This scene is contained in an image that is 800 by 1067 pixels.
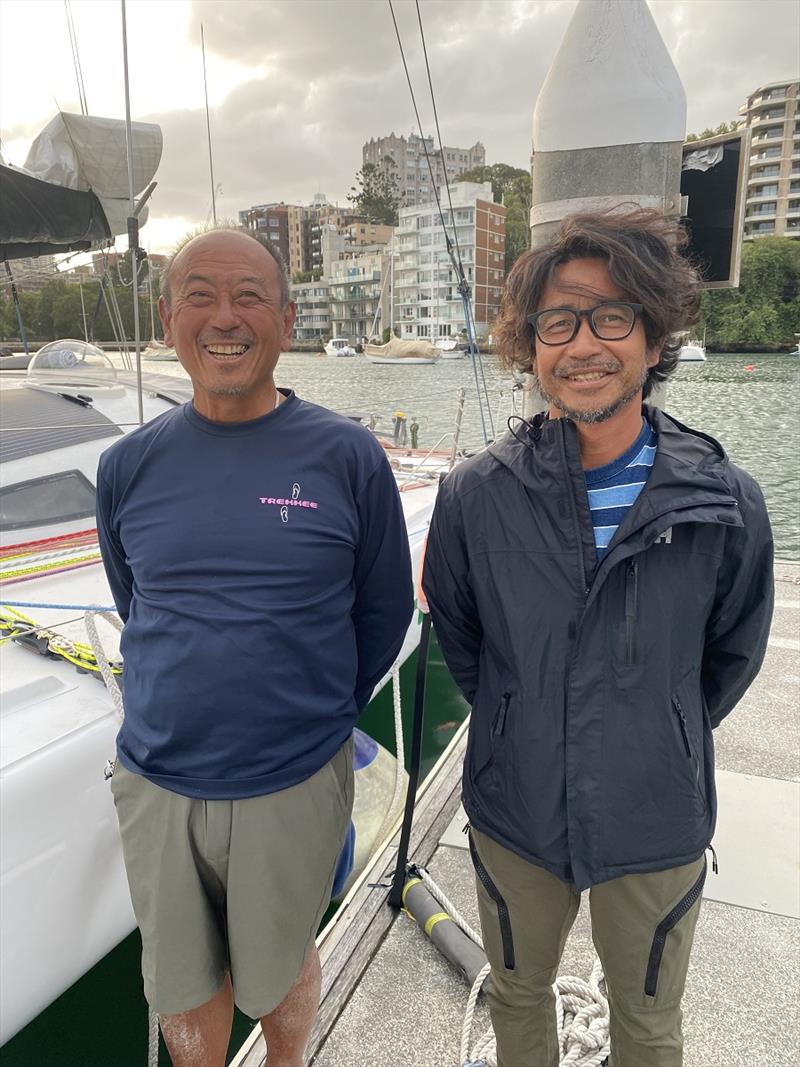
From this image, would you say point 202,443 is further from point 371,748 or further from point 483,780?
point 371,748

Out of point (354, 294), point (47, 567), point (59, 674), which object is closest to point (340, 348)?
point (354, 294)

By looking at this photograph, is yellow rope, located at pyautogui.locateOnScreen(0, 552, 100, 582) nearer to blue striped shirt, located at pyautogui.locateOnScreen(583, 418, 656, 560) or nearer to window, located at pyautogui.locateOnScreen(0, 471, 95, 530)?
window, located at pyautogui.locateOnScreen(0, 471, 95, 530)

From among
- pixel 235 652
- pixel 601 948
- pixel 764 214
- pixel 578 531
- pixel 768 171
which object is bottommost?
pixel 601 948

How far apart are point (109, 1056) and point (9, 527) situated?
248 centimetres

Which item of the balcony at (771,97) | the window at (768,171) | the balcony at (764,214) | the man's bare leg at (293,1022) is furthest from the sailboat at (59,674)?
the balcony at (771,97)

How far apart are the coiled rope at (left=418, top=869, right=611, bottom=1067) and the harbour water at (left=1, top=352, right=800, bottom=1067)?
49.2 inches

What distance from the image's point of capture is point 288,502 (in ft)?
5.16

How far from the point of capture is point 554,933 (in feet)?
5.08

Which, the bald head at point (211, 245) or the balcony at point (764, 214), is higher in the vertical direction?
the balcony at point (764, 214)

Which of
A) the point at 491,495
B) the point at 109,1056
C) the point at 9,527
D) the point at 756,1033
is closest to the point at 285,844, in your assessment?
the point at 491,495

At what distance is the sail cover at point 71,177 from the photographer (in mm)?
3996

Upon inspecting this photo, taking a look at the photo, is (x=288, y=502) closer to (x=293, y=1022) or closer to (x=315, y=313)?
(x=293, y=1022)

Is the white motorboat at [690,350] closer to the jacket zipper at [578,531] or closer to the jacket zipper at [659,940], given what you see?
the jacket zipper at [578,531]

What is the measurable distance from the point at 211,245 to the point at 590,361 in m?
0.93
